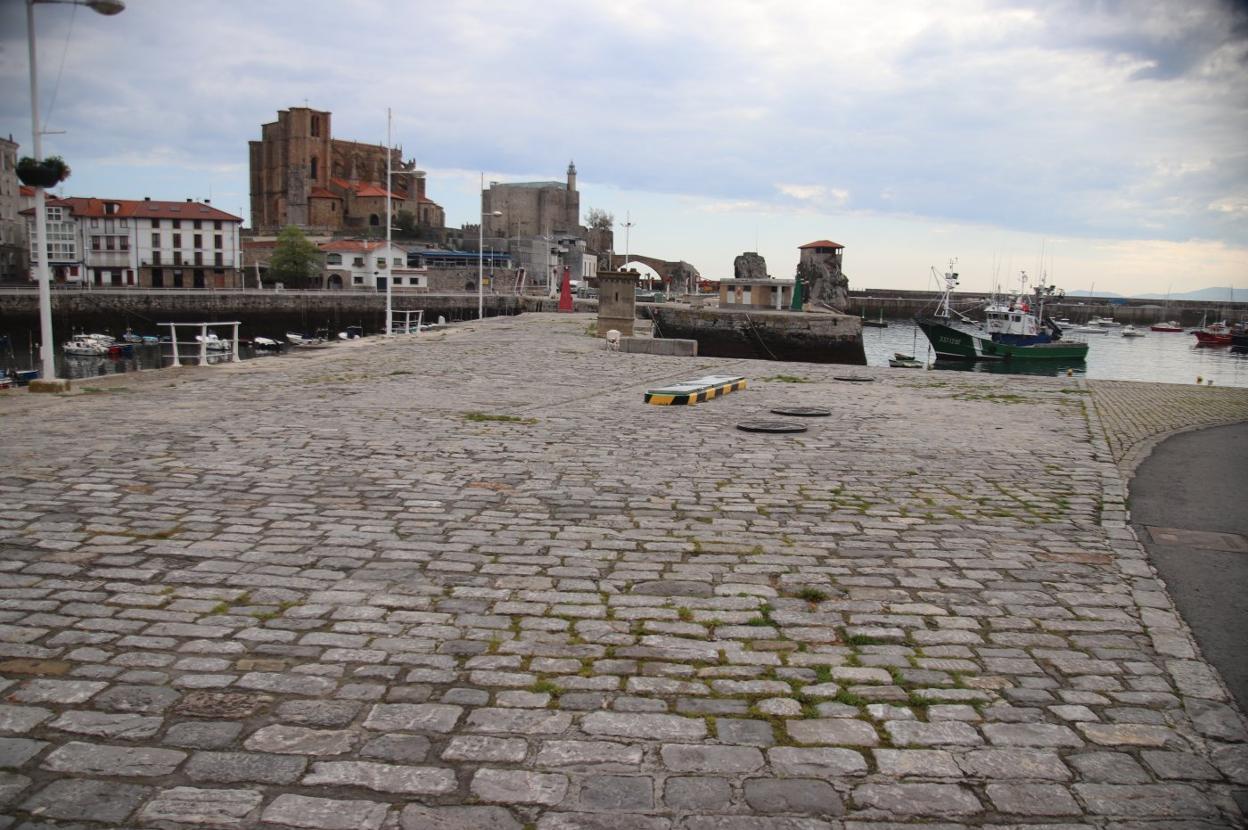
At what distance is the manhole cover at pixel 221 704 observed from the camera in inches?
Answer: 135

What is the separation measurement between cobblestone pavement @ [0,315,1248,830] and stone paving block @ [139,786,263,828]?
10mm

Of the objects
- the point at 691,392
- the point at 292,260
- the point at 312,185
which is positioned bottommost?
the point at 691,392

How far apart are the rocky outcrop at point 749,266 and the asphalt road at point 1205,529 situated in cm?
8348

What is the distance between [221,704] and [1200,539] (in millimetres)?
6559

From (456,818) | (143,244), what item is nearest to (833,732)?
(456,818)

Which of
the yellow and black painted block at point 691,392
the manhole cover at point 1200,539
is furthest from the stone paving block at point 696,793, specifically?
the yellow and black painted block at point 691,392

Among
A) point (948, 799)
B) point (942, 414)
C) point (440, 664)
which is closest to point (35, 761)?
point (440, 664)

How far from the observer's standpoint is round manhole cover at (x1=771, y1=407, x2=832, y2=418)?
1172 cm

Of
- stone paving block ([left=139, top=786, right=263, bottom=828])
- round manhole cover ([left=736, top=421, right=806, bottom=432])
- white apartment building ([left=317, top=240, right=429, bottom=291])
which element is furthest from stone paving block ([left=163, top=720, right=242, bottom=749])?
white apartment building ([left=317, top=240, right=429, bottom=291])

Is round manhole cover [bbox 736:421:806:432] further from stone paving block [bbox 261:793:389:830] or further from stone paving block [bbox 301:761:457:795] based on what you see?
stone paving block [bbox 261:793:389:830]

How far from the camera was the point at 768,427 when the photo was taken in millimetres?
10375

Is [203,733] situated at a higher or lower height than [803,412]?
lower

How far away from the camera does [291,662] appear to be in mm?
3875

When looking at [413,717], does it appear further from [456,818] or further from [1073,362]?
[1073,362]
